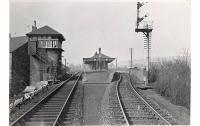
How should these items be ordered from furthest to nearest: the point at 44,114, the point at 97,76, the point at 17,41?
the point at 97,76
the point at 17,41
the point at 44,114

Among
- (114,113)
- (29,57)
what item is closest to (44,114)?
(114,113)

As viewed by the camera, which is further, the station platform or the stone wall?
the station platform

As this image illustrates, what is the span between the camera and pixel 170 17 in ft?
33.7

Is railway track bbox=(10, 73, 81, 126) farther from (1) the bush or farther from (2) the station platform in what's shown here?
(2) the station platform

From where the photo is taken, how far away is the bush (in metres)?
11.2

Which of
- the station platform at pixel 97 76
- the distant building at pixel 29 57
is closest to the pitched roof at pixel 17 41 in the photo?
the distant building at pixel 29 57

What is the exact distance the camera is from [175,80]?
1291cm

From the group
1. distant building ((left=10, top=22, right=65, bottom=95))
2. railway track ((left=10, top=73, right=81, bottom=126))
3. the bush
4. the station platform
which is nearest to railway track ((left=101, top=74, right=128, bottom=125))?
railway track ((left=10, top=73, right=81, bottom=126))

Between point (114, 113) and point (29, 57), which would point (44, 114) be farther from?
point (29, 57)

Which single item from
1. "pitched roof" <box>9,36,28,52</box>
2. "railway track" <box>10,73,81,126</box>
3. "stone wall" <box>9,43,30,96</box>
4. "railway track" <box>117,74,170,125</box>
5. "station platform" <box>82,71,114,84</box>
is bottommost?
"railway track" <box>117,74,170,125</box>

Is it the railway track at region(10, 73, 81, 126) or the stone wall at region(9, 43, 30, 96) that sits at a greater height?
the stone wall at region(9, 43, 30, 96)

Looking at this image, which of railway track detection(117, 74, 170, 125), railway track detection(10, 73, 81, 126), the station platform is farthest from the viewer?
the station platform

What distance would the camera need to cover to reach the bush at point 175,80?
440 inches
